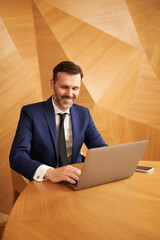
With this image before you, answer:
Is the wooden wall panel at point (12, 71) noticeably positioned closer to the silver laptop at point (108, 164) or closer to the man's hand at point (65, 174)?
the man's hand at point (65, 174)

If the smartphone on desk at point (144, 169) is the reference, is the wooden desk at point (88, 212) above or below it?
above

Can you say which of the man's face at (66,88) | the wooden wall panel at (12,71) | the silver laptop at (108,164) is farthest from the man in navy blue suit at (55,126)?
the wooden wall panel at (12,71)

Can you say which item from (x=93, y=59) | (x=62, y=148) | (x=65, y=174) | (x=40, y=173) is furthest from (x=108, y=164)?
(x=93, y=59)

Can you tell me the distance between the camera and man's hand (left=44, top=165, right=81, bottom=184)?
4.49 feet

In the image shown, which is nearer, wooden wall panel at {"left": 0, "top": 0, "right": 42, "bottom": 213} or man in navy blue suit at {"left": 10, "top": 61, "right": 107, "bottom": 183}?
man in navy blue suit at {"left": 10, "top": 61, "right": 107, "bottom": 183}

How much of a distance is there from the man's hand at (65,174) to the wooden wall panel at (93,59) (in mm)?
1658

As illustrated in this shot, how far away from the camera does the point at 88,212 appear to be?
1.08 meters

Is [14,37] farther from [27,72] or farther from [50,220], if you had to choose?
[50,220]

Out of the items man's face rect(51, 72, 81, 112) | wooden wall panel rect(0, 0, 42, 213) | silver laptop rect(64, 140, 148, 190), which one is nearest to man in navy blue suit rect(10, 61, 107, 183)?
man's face rect(51, 72, 81, 112)

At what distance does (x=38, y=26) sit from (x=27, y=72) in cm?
62

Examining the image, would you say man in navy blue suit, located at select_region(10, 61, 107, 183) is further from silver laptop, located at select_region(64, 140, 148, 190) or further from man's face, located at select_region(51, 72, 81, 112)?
silver laptop, located at select_region(64, 140, 148, 190)

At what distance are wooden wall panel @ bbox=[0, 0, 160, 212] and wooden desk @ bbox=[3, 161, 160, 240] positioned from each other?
6.15 ft

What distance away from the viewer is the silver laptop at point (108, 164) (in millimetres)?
1241

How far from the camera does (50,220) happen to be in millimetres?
1002
